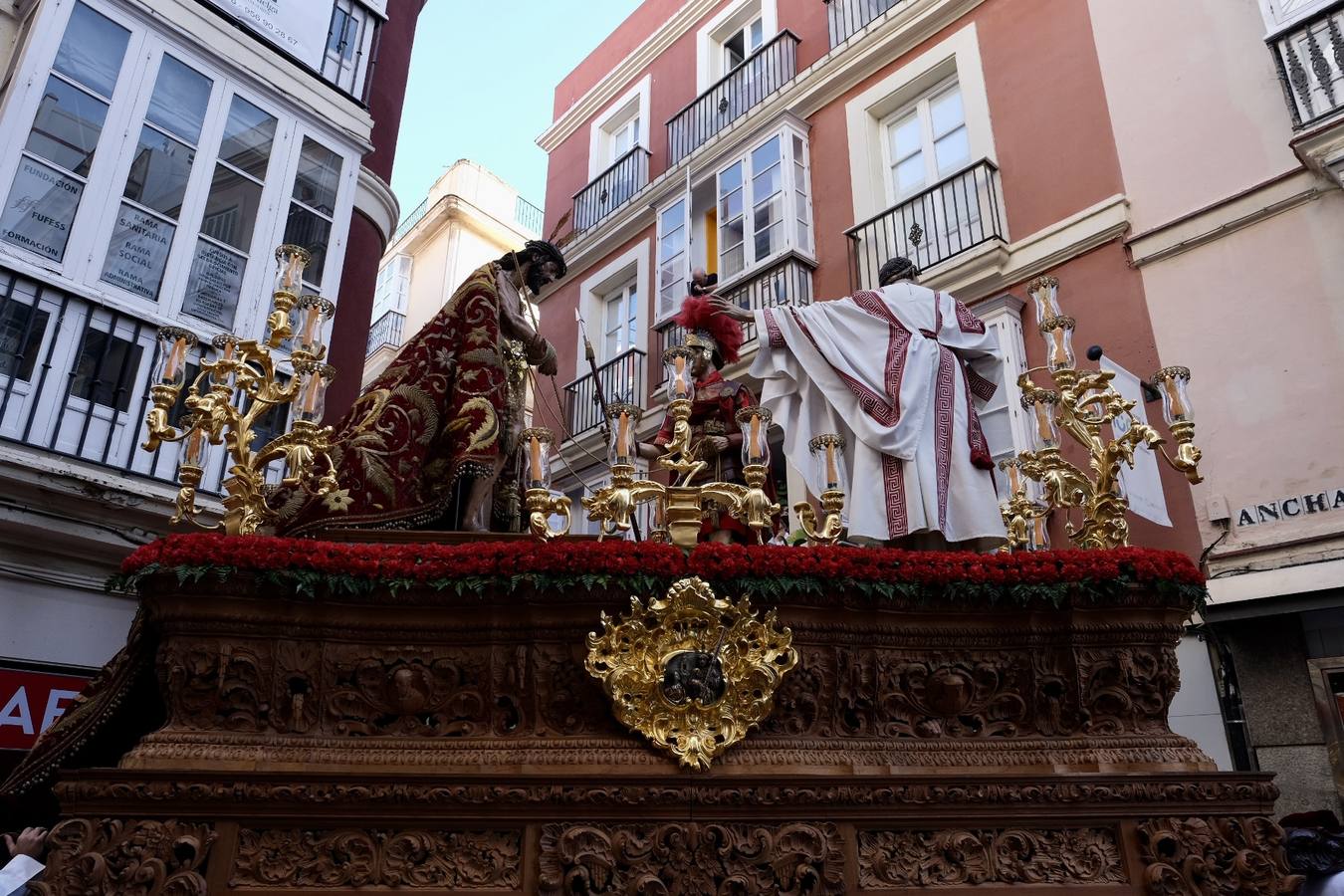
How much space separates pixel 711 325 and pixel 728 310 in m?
0.39

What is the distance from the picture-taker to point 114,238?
6934mm

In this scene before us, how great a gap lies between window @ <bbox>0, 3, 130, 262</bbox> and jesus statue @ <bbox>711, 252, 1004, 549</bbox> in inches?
199

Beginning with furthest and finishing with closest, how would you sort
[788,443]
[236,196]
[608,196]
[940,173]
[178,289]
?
[608,196] → [940,173] → [236,196] → [178,289] → [788,443]

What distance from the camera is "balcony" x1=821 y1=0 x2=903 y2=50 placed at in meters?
10.6

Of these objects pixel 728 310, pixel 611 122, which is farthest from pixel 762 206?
pixel 728 310

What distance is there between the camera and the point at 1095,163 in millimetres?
8125

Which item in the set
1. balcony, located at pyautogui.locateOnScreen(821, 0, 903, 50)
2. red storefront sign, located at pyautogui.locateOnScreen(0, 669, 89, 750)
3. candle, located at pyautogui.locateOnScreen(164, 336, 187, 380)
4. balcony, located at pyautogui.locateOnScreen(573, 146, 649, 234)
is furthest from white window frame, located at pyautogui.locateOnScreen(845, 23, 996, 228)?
red storefront sign, located at pyautogui.locateOnScreen(0, 669, 89, 750)

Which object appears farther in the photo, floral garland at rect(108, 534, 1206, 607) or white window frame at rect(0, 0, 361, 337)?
white window frame at rect(0, 0, 361, 337)

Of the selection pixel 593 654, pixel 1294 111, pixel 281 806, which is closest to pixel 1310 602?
pixel 1294 111

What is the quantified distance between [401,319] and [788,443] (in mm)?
18214

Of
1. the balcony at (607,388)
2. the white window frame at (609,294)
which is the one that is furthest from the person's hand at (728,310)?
the white window frame at (609,294)

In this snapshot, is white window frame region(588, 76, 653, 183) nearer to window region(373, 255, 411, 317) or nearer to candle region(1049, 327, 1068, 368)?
window region(373, 255, 411, 317)

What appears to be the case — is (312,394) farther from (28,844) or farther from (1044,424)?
(1044,424)

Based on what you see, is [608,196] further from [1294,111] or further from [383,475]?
[383,475]
